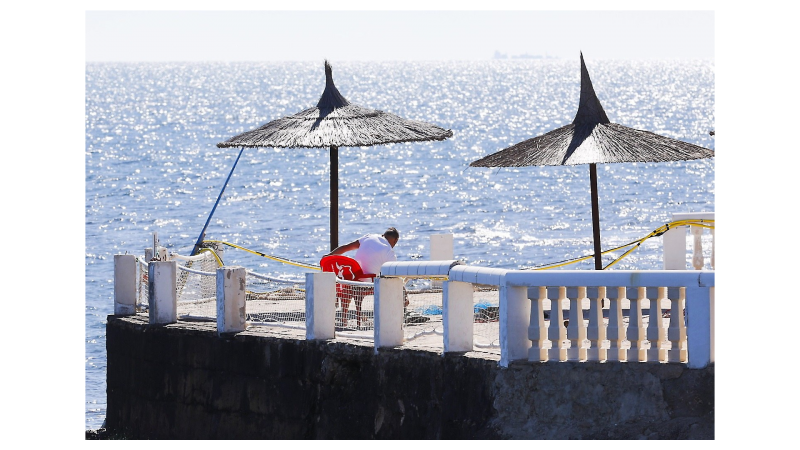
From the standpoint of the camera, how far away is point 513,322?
1016 cm

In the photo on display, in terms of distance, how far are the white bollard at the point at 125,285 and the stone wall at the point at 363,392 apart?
194 millimetres

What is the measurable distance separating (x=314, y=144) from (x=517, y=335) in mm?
4525

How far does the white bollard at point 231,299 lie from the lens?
12.4 meters

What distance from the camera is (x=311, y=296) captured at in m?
11.8

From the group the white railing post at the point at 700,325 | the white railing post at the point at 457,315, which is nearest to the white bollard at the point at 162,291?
the white railing post at the point at 457,315

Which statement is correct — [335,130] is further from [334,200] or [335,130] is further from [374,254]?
[374,254]

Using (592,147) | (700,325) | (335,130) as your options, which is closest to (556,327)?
(700,325)

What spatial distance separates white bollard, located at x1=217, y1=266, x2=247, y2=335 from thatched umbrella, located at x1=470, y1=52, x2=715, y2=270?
2610mm

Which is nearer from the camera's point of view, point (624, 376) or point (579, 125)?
point (624, 376)

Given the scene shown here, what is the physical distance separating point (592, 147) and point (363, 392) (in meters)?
3.27

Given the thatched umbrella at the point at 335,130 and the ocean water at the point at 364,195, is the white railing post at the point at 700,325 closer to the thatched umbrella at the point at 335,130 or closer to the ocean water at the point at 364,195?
the ocean water at the point at 364,195
